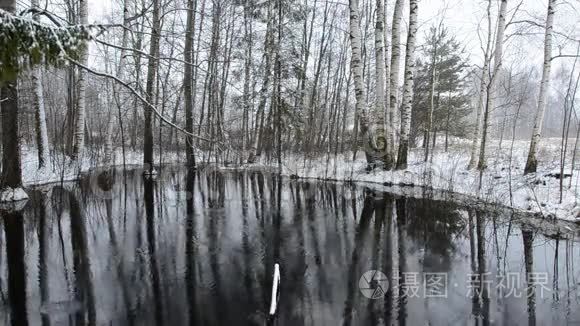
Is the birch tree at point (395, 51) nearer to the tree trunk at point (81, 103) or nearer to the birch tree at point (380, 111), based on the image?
the birch tree at point (380, 111)

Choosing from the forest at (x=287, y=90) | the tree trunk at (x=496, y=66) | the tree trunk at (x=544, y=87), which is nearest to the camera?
the forest at (x=287, y=90)

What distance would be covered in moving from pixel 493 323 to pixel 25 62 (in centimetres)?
513

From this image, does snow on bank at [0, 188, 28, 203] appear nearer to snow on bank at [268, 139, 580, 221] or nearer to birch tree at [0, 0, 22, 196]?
birch tree at [0, 0, 22, 196]

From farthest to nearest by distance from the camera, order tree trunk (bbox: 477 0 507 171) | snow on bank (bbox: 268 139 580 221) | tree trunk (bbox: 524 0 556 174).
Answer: tree trunk (bbox: 477 0 507 171)
tree trunk (bbox: 524 0 556 174)
snow on bank (bbox: 268 139 580 221)

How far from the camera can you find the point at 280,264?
5.86 m

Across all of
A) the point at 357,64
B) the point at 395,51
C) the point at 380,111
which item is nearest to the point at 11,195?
the point at 357,64

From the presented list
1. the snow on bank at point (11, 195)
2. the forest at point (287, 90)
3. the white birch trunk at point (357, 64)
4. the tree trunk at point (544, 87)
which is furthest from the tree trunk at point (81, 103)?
the tree trunk at point (544, 87)

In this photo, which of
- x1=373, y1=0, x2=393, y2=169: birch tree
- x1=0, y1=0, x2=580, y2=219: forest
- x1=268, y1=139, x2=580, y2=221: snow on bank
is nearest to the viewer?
x1=0, y1=0, x2=580, y2=219: forest

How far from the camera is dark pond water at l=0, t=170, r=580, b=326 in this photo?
14.2 ft

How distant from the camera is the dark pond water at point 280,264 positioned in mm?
4320

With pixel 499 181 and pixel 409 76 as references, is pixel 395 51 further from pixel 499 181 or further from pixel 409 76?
pixel 499 181

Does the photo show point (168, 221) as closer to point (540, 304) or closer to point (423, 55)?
point (540, 304)

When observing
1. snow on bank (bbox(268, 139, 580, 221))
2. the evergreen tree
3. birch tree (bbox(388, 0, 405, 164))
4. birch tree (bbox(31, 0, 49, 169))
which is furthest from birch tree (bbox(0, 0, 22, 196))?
the evergreen tree

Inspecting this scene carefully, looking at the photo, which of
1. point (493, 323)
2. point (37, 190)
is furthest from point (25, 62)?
point (37, 190)
